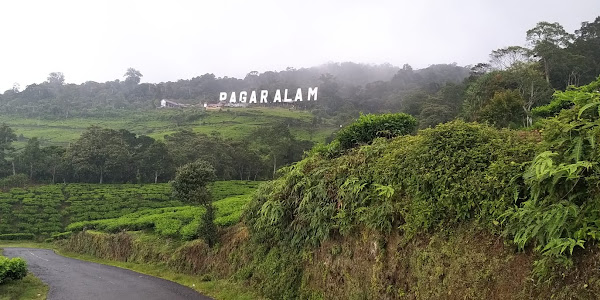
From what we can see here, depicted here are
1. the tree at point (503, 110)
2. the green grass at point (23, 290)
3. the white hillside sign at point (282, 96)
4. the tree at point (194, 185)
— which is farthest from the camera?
the white hillside sign at point (282, 96)

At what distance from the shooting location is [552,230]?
19.1 ft

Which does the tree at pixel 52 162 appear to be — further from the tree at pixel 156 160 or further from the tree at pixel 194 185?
the tree at pixel 194 185

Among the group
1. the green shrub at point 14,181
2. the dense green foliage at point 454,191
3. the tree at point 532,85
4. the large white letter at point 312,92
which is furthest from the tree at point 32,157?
the large white letter at point 312,92

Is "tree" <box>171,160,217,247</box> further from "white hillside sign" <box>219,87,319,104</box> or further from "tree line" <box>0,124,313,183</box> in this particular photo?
"white hillside sign" <box>219,87,319,104</box>

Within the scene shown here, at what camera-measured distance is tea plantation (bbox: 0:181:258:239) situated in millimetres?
37375

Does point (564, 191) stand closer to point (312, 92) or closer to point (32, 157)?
point (32, 157)

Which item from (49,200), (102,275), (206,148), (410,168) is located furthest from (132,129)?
(410,168)

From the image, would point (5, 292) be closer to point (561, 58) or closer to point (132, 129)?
point (561, 58)

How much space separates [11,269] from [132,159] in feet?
132

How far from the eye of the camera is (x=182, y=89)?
139 meters

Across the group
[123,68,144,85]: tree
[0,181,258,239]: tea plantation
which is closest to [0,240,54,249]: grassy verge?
[0,181,258,239]: tea plantation

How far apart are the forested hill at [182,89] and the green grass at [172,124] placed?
871 cm

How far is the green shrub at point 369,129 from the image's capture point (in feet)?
46.4

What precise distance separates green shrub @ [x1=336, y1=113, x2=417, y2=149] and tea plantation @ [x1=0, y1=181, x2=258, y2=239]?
840 inches
